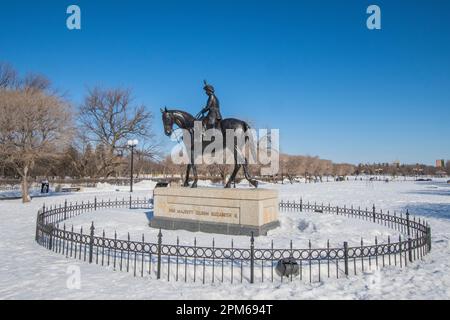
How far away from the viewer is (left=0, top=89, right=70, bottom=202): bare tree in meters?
21.8

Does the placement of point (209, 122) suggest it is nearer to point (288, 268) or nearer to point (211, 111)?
point (211, 111)

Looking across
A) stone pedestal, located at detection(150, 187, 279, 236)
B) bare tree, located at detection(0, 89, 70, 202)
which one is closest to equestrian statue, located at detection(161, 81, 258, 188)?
stone pedestal, located at detection(150, 187, 279, 236)

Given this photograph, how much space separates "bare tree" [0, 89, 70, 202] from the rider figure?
53.1 feet

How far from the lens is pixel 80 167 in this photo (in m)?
54.0

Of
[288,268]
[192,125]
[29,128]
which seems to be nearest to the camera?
[288,268]

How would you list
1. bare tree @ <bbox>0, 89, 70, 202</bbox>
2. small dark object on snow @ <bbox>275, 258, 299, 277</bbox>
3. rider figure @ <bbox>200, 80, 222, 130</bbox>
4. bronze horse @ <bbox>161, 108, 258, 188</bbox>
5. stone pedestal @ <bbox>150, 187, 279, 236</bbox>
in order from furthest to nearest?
bare tree @ <bbox>0, 89, 70, 202</bbox>
rider figure @ <bbox>200, 80, 222, 130</bbox>
bronze horse @ <bbox>161, 108, 258, 188</bbox>
stone pedestal @ <bbox>150, 187, 279, 236</bbox>
small dark object on snow @ <bbox>275, 258, 299, 277</bbox>

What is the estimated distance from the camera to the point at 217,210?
11969mm

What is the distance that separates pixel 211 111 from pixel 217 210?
398 centimetres

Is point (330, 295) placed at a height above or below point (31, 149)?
below

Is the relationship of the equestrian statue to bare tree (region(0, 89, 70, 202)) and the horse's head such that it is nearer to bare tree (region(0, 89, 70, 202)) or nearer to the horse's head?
the horse's head

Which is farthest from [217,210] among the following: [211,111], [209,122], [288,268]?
[288,268]
